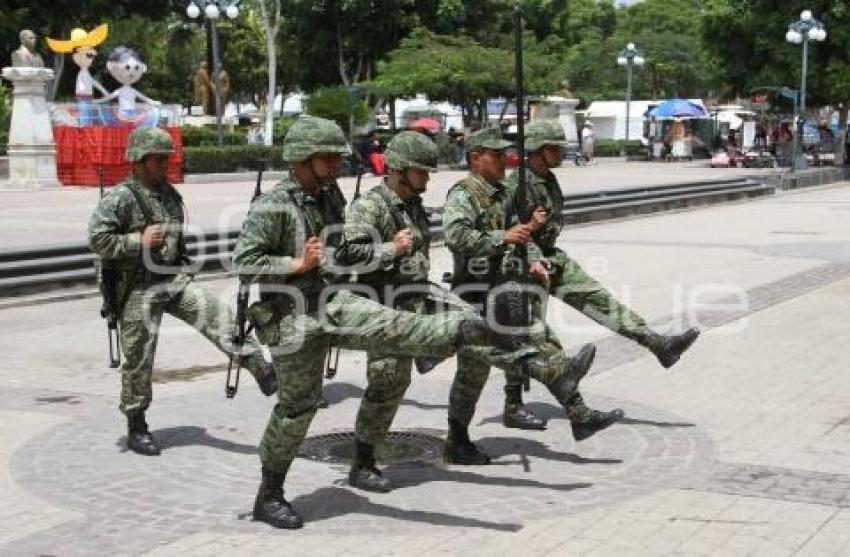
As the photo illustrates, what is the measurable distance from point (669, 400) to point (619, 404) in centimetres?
37

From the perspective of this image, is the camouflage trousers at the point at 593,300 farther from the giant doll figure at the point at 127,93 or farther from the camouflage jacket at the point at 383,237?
the giant doll figure at the point at 127,93

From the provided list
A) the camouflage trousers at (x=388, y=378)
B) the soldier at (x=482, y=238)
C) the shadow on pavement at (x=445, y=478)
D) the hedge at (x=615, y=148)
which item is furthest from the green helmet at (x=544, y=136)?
the hedge at (x=615, y=148)

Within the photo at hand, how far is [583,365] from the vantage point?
5.96 metres

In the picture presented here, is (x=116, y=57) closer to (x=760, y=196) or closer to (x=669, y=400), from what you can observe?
(x=760, y=196)

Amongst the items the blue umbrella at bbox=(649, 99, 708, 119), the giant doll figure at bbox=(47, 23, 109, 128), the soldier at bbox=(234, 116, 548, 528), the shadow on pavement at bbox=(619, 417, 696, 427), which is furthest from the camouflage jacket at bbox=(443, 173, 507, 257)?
the blue umbrella at bbox=(649, 99, 708, 119)

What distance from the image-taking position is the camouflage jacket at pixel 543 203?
276 inches

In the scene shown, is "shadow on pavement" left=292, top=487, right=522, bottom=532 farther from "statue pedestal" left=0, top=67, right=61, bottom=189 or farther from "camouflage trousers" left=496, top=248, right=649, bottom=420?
"statue pedestal" left=0, top=67, right=61, bottom=189

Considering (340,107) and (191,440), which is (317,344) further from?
(340,107)

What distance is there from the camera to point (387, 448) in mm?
6824

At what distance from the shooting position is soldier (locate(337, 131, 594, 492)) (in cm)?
566

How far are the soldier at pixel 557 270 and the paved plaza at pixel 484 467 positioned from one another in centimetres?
46

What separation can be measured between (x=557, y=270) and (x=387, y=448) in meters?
1.60

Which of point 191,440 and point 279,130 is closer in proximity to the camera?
point 191,440

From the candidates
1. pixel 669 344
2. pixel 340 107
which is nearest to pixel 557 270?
pixel 669 344
